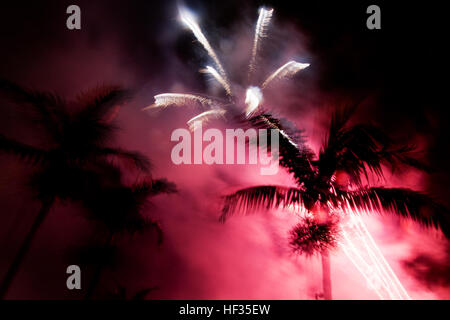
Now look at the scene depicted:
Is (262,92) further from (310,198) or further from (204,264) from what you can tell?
(204,264)

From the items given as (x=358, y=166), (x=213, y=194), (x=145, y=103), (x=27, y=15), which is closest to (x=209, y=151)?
(x=213, y=194)

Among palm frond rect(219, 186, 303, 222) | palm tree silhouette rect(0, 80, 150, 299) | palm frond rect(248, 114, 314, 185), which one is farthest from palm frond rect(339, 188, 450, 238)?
palm tree silhouette rect(0, 80, 150, 299)

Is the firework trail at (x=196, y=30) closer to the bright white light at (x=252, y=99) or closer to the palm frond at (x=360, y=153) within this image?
the bright white light at (x=252, y=99)

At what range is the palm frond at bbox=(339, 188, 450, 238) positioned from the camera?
499cm

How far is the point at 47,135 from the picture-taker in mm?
6711

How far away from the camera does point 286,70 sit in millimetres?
7113

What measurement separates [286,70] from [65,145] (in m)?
6.27

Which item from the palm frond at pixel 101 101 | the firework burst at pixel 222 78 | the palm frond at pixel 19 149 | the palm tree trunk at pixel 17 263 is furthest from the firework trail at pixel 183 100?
the palm tree trunk at pixel 17 263

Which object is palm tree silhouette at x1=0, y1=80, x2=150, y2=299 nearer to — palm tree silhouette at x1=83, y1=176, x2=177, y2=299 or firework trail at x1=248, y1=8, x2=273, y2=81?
palm tree silhouette at x1=83, y1=176, x2=177, y2=299

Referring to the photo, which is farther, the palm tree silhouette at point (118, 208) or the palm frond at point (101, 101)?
the palm tree silhouette at point (118, 208)

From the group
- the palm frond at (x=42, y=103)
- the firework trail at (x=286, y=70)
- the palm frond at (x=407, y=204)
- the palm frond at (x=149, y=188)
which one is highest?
the firework trail at (x=286, y=70)

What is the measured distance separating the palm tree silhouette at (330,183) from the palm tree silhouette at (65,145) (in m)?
3.84

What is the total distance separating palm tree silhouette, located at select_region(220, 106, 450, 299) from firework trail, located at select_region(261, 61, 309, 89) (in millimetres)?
1668

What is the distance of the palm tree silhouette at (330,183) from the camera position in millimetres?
5633
